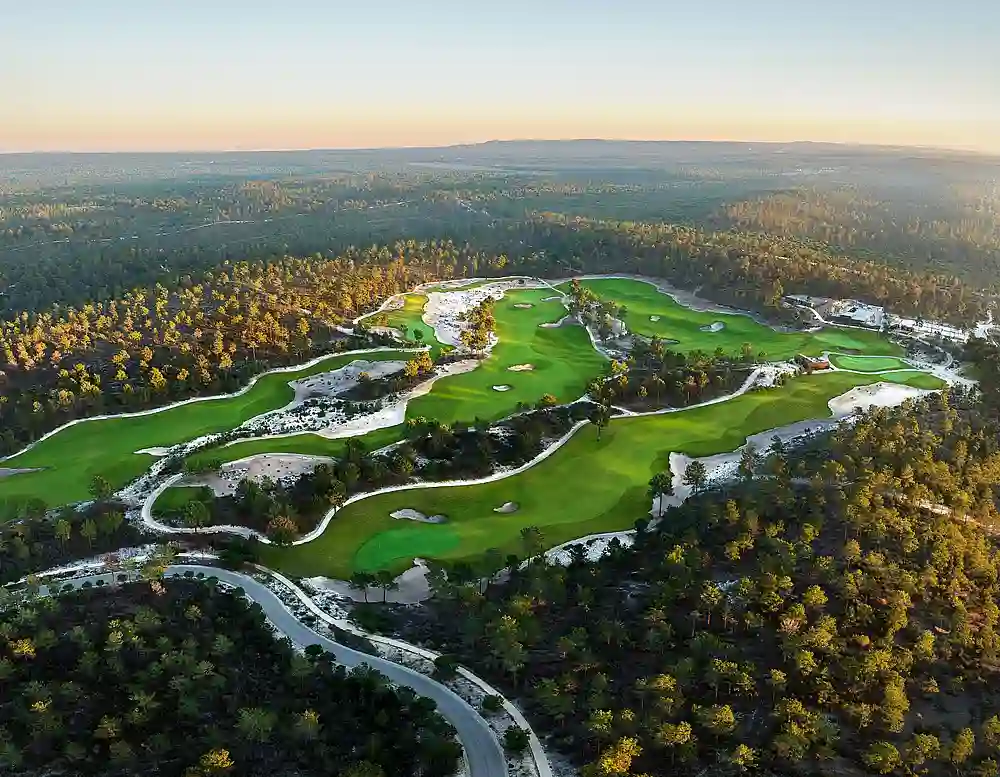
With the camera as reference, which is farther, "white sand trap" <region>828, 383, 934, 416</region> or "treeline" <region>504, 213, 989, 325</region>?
"treeline" <region>504, 213, 989, 325</region>

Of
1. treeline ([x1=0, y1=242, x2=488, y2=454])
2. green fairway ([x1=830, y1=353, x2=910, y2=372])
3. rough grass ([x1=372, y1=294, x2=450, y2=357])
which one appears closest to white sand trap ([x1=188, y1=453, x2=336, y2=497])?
treeline ([x1=0, y1=242, x2=488, y2=454])

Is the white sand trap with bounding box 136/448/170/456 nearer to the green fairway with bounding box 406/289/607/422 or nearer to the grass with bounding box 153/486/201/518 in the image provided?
the grass with bounding box 153/486/201/518

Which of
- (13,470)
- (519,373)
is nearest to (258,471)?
(13,470)

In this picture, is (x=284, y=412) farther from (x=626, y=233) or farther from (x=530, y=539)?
(x=626, y=233)

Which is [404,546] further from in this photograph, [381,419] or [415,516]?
[381,419]

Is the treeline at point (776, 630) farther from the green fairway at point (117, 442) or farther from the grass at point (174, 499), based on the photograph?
the green fairway at point (117, 442)

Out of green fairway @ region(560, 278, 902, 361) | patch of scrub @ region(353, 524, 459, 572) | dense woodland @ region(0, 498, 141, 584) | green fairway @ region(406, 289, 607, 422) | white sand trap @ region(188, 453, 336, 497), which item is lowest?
patch of scrub @ region(353, 524, 459, 572)
